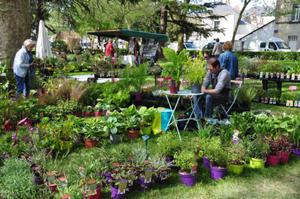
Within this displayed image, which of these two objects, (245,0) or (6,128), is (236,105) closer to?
(6,128)

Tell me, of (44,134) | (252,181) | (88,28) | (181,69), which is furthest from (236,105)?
(88,28)

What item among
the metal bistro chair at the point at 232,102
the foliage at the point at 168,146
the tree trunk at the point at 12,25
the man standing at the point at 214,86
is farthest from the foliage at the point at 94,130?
the tree trunk at the point at 12,25

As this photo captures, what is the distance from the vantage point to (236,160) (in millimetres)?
4535

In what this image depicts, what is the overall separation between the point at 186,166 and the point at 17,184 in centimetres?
189

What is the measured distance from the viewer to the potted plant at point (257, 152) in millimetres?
4704

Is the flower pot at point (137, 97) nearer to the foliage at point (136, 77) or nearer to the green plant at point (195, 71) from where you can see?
the foliage at point (136, 77)

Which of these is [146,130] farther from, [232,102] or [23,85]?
[23,85]

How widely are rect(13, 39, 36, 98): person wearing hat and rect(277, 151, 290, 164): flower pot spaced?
224 inches

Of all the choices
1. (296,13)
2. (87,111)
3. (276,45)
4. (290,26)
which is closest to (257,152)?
(87,111)

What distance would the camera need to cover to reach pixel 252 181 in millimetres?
4398

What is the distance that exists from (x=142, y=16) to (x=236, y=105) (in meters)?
21.3

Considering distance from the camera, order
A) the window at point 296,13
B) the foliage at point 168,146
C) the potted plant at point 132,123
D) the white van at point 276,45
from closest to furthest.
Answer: the foliage at point 168,146 < the potted plant at point 132,123 < the white van at point 276,45 < the window at point 296,13

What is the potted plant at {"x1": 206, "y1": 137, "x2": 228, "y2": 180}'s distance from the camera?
4.39 m

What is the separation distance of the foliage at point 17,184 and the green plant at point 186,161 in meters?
1.66
